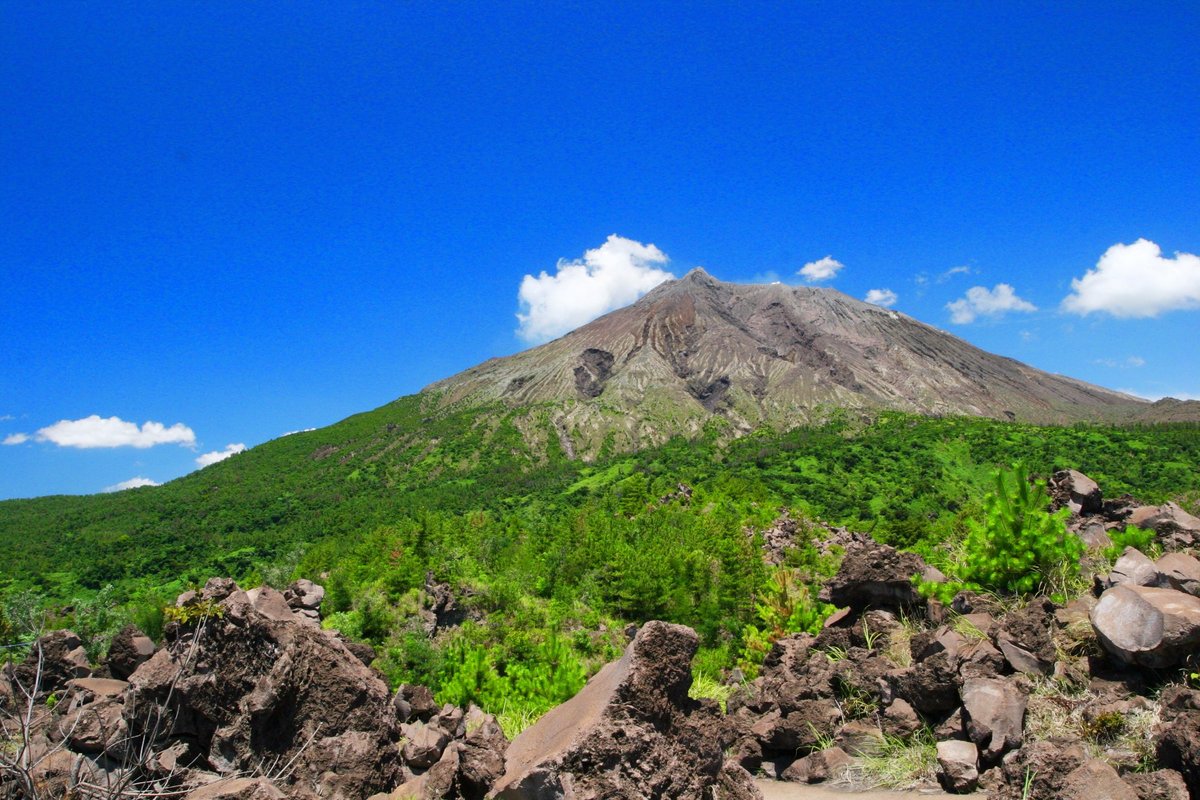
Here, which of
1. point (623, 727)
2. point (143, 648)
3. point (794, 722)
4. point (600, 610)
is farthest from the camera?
point (600, 610)

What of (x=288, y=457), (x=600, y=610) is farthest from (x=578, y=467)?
(x=600, y=610)

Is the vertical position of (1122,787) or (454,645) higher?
(1122,787)

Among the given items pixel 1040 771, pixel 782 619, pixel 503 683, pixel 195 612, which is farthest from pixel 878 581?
pixel 503 683

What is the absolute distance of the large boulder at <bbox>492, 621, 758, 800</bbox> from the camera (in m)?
4.21

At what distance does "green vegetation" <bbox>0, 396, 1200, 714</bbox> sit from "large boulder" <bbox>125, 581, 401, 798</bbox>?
13.4 feet

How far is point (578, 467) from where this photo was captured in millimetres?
101688

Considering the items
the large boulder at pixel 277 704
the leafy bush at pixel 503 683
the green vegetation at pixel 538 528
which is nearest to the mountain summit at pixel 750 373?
the green vegetation at pixel 538 528

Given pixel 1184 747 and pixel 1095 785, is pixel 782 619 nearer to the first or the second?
pixel 1095 785

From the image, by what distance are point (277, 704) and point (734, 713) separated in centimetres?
490

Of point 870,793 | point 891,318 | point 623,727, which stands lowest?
point 870,793

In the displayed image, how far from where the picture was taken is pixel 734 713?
745cm

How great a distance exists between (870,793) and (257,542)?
85473mm

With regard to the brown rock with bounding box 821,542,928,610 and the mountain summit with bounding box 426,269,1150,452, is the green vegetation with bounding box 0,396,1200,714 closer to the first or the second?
the brown rock with bounding box 821,542,928,610

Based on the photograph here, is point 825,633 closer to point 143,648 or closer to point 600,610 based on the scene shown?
point 143,648
